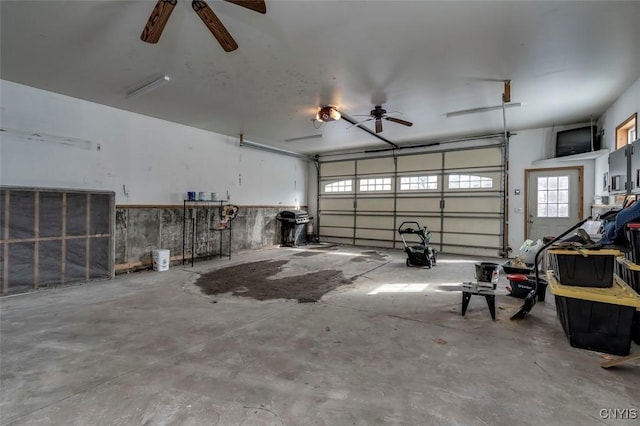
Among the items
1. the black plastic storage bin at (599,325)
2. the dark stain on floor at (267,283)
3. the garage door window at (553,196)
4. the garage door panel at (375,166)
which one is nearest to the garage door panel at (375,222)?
the garage door panel at (375,166)

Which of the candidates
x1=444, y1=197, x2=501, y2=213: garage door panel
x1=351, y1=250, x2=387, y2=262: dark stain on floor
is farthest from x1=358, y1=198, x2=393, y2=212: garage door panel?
x1=444, y1=197, x2=501, y2=213: garage door panel

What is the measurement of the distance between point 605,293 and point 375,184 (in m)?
7.03

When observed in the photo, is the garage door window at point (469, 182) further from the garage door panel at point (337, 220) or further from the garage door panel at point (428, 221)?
the garage door panel at point (337, 220)

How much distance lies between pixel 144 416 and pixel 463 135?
8021 millimetres

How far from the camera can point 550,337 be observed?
109 inches

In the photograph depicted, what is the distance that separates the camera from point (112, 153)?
17.4ft

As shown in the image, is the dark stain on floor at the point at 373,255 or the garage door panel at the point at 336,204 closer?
the dark stain on floor at the point at 373,255

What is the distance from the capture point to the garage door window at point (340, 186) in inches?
385

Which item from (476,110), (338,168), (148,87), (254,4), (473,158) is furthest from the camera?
(338,168)

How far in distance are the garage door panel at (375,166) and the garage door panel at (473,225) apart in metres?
2.28

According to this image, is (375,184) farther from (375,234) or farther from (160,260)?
(160,260)

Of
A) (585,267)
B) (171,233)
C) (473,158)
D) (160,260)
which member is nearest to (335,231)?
(473,158)

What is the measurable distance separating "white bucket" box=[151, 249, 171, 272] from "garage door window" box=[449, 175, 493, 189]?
7132 mm

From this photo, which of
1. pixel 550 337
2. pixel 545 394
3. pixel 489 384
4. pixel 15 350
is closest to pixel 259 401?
pixel 489 384
